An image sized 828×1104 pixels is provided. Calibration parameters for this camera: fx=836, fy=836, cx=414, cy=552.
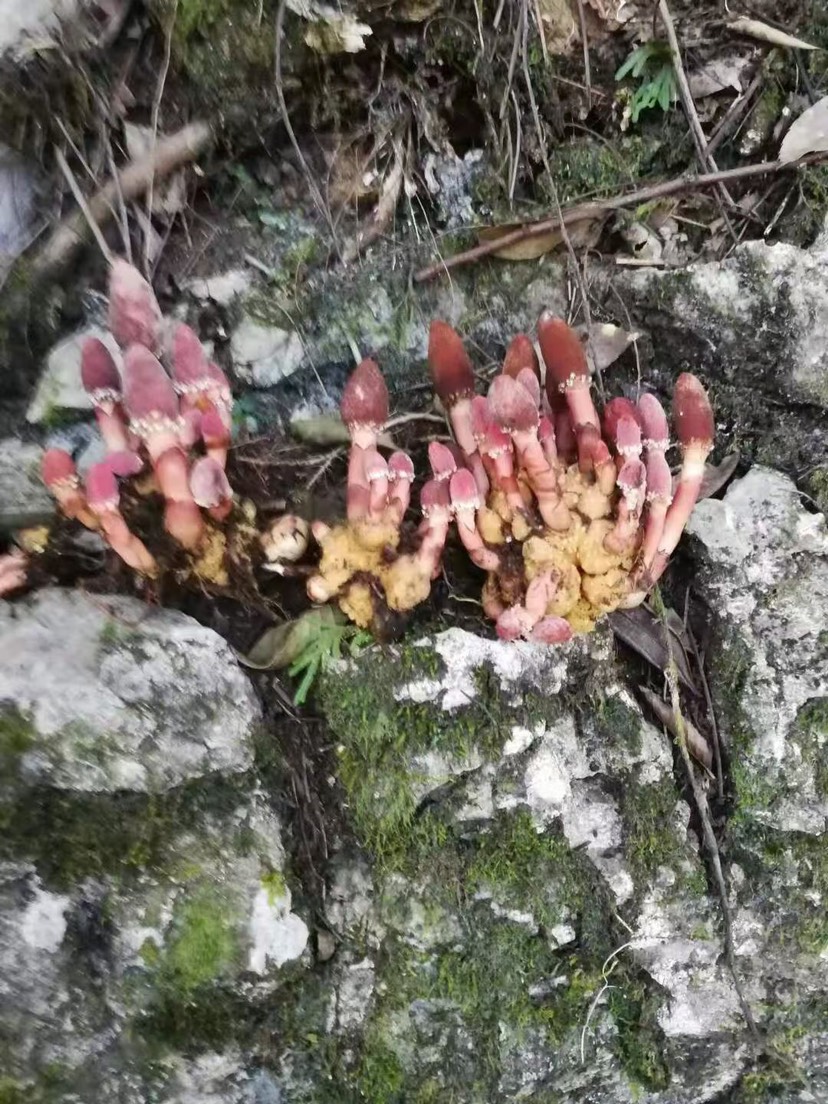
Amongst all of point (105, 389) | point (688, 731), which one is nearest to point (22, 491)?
point (105, 389)

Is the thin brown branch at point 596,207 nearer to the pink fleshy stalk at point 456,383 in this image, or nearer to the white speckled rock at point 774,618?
the pink fleshy stalk at point 456,383

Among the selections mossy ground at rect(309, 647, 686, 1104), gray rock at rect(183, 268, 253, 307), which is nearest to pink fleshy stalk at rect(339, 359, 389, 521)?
mossy ground at rect(309, 647, 686, 1104)

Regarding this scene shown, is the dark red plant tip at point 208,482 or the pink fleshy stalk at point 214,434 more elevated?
the pink fleshy stalk at point 214,434

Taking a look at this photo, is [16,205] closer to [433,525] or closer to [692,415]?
[433,525]

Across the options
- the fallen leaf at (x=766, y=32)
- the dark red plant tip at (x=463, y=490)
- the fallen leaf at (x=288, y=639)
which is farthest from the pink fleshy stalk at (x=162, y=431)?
the fallen leaf at (x=766, y=32)

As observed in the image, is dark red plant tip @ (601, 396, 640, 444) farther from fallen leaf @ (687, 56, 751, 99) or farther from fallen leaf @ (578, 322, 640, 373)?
fallen leaf @ (687, 56, 751, 99)

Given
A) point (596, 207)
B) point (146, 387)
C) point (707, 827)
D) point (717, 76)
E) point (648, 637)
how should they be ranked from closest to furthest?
1. point (146, 387)
2. point (707, 827)
3. point (648, 637)
4. point (596, 207)
5. point (717, 76)
